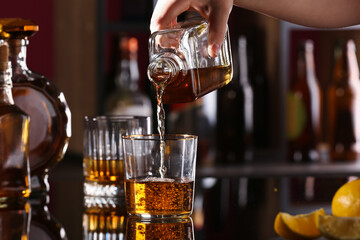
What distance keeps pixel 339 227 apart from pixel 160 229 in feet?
0.69

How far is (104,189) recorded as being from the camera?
1060 millimetres

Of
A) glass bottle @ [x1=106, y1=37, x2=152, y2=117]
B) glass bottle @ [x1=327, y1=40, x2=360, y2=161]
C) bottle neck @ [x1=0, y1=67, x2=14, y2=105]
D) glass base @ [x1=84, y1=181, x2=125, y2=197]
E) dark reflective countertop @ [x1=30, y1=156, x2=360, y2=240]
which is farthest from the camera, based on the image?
glass bottle @ [x1=327, y1=40, x2=360, y2=161]

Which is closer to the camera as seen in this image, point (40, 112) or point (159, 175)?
point (159, 175)

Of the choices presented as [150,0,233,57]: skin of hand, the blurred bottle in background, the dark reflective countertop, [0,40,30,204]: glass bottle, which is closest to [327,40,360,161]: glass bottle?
the blurred bottle in background

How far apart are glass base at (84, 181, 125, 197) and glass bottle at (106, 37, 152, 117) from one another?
1.13 m

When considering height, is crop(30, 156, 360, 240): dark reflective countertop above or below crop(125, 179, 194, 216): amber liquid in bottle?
below

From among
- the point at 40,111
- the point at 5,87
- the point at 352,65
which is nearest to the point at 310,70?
the point at 352,65

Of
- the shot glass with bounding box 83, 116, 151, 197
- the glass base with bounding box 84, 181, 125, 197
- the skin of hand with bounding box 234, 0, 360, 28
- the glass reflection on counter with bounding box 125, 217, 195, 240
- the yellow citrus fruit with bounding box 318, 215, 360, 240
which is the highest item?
the skin of hand with bounding box 234, 0, 360, 28

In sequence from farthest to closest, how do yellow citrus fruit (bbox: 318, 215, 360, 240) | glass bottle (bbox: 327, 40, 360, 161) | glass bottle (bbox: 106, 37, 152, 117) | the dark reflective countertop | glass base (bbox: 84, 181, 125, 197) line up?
glass bottle (bbox: 327, 40, 360, 161)
glass bottle (bbox: 106, 37, 152, 117)
glass base (bbox: 84, 181, 125, 197)
the dark reflective countertop
yellow citrus fruit (bbox: 318, 215, 360, 240)

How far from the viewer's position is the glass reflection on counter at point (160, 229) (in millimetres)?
798

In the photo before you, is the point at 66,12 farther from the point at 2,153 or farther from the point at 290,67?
the point at 2,153

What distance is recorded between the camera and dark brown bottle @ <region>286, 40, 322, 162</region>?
2.37 meters

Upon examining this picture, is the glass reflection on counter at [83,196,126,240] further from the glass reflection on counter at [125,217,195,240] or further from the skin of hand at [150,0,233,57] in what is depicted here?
the skin of hand at [150,0,233,57]

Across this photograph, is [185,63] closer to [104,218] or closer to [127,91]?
[104,218]
